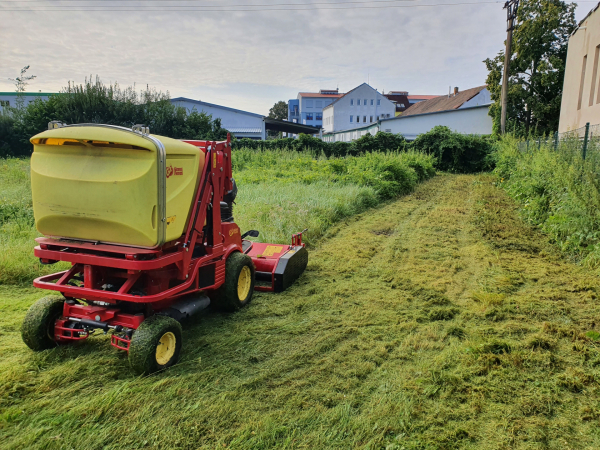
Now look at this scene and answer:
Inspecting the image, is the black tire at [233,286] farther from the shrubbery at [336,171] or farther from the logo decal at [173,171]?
the shrubbery at [336,171]

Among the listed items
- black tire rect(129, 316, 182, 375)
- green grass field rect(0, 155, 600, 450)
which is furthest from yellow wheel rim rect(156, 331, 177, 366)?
green grass field rect(0, 155, 600, 450)

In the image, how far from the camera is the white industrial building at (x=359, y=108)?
200ft

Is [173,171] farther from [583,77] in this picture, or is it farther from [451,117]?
[451,117]

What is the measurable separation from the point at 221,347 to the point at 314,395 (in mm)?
1103

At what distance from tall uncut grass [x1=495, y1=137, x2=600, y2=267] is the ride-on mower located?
5636mm

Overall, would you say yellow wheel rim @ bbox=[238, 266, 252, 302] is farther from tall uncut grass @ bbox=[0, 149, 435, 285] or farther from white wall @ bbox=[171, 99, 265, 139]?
white wall @ bbox=[171, 99, 265, 139]

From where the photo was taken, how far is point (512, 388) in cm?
306

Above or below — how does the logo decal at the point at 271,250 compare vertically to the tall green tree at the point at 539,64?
below

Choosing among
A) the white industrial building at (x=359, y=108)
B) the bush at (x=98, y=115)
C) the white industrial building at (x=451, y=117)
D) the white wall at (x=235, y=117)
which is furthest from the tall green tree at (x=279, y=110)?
the bush at (x=98, y=115)

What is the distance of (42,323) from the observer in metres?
Answer: 3.42

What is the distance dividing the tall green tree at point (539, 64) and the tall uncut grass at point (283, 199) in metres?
17.2

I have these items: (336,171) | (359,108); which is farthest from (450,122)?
(336,171)

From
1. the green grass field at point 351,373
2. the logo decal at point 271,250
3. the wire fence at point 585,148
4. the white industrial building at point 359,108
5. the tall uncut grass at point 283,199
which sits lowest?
the green grass field at point 351,373

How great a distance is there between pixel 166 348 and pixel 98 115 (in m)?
26.2
